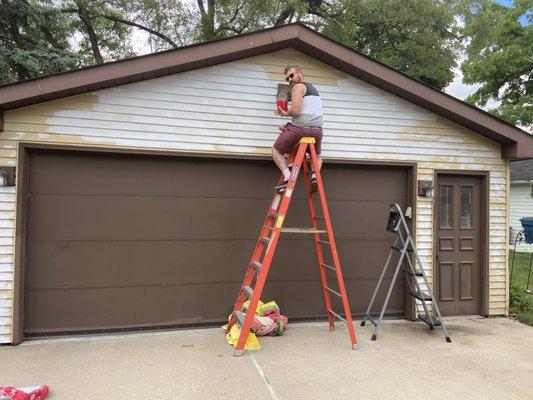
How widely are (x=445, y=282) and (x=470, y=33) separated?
15.1 m

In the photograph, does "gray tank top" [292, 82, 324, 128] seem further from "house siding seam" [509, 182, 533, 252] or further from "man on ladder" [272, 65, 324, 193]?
"house siding seam" [509, 182, 533, 252]

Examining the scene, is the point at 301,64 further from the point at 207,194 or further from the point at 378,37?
the point at 378,37

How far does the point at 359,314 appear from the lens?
5.67 m

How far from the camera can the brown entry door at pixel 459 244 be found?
19.4 ft

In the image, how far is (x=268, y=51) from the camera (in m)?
5.36

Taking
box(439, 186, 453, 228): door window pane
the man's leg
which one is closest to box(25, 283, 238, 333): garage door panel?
the man's leg

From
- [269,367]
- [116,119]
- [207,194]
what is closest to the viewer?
[269,367]

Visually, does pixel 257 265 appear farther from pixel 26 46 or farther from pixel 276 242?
pixel 26 46

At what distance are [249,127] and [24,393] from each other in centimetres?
349

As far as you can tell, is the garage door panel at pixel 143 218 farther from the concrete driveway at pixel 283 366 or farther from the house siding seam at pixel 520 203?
the house siding seam at pixel 520 203

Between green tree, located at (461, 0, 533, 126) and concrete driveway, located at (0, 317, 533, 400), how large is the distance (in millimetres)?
16924

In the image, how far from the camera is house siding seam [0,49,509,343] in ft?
15.4

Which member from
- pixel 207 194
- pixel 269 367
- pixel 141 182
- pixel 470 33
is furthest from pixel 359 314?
pixel 470 33

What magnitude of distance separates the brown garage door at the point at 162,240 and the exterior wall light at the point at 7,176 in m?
0.23
